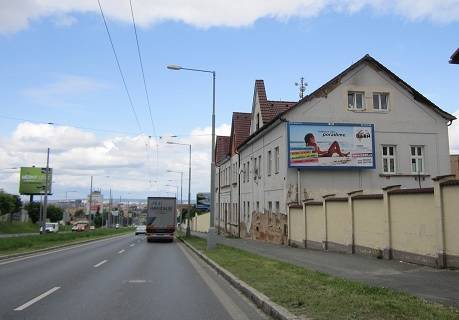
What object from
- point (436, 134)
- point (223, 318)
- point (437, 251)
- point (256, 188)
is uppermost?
point (436, 134)

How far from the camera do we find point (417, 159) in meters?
29.8

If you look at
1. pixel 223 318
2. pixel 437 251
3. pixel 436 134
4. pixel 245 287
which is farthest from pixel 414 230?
pixel 436 134

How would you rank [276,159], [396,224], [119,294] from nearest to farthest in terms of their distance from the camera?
[119,294] → [396,224] → [276,159]

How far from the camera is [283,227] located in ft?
93.8

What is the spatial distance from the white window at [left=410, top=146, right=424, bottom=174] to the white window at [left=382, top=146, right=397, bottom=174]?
1124mm

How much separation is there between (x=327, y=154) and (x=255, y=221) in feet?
33.6

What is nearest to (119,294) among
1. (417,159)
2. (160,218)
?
(417,159)

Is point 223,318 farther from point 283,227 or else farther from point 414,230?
point 283,227

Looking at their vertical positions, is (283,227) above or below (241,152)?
below

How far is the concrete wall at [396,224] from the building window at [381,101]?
→ 9.21 m

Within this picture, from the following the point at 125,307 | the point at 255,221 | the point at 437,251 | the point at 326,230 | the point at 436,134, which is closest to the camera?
the point at 125,307

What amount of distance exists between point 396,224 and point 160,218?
85.2 feet

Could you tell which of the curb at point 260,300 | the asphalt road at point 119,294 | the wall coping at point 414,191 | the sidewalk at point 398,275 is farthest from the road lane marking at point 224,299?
the wall coping at point 414,191

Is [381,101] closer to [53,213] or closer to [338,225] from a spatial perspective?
[338,225]
